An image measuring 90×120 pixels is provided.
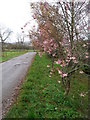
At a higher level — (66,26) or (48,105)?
(66,26)

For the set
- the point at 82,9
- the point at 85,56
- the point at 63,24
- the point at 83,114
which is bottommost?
the point at 83,114

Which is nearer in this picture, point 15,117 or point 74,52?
point 15,117

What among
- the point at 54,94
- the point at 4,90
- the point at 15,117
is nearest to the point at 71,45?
the point at 54,94

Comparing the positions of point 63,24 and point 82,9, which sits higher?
point 82,9

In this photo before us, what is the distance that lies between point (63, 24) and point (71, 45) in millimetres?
640

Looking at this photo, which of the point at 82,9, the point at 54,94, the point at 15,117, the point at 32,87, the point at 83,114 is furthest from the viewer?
the point at 32,87

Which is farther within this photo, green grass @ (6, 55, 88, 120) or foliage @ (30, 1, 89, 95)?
foliage @ (30, 1, 89, 95)

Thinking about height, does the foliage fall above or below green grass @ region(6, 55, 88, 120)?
above

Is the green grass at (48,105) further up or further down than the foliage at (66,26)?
further down

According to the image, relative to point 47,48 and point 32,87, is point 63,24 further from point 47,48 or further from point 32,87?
point 32,87

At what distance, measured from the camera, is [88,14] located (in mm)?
4625

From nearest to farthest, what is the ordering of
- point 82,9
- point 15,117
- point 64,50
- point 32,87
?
1. point 15,117
2. point 82,9
3. point 64,50
4. point 32,87

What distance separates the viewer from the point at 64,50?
5.14 metres

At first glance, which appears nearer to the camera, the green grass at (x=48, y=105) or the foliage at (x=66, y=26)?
the green grass at (x=48, y=105)
